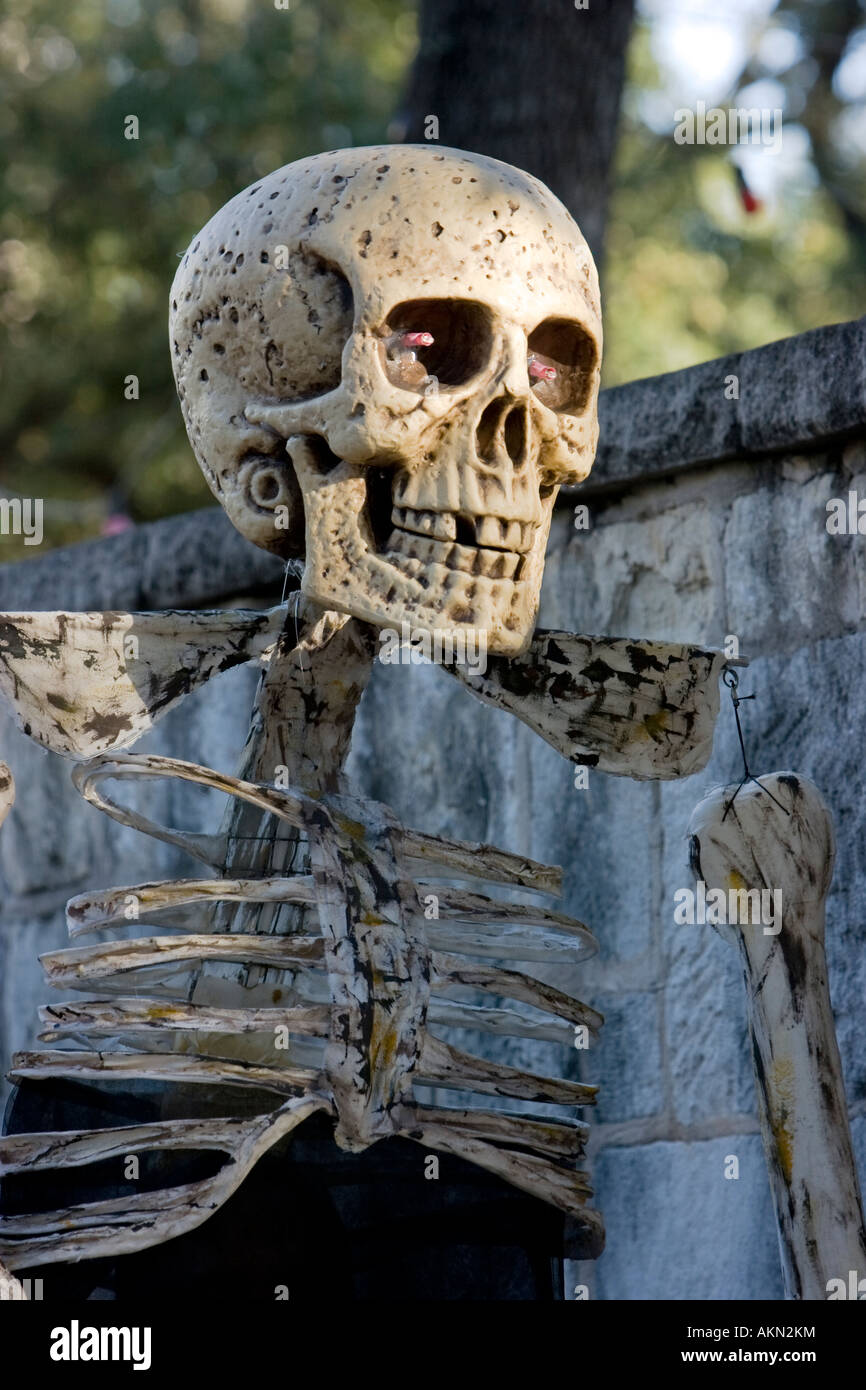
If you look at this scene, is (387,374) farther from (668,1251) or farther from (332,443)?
(668,1251)

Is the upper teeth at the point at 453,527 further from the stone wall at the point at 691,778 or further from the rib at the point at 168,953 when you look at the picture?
the stone wall at the point at 691,778

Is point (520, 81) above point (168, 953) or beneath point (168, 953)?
above

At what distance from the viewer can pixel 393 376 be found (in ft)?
7.02

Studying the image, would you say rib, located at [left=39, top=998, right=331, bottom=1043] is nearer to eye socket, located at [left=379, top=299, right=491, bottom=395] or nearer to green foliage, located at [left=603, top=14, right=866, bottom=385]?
eye socket, located at [left=379, top=299, right=491, bottom=395]

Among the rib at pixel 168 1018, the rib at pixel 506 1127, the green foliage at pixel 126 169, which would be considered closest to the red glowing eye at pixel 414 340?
the rib at pixel 168 1018

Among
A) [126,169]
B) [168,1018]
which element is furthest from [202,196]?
[168,1018]

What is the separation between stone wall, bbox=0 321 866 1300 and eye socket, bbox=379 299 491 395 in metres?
0.72

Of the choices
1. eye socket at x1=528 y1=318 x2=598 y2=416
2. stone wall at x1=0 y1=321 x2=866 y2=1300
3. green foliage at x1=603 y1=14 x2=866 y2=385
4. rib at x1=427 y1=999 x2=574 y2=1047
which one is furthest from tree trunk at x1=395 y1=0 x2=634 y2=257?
green foliage at x1=603 y1=14 x2=866 y2=385

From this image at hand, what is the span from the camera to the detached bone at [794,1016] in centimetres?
212

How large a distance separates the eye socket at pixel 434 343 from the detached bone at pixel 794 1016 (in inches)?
23.3

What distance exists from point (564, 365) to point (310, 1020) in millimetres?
838

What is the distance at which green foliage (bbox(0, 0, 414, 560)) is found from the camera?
7207mm

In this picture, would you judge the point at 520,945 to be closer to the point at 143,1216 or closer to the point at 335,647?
the point at 335,647
